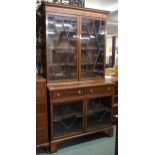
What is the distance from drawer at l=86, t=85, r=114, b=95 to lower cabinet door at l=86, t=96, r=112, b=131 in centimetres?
12

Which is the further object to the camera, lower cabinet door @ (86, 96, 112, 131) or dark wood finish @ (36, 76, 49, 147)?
lower cabinet door @ (86, 96, 112, 131)

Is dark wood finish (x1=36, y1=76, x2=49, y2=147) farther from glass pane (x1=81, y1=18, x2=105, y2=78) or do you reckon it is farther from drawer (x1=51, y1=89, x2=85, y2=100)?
glass pane (x1=81, y1=18, x2=105, y2=78)

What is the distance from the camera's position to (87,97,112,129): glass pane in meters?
2.78

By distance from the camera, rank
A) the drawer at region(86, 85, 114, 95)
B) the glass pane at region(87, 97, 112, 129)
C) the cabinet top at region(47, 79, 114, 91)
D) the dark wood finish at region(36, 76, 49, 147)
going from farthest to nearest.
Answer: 1. the glass pane at region(87, 97, 112, 129)
2. the drawer at region(86, 85, 114, 95)
3. the cabinet top at region(47, 79, 114, 91)
4. the dark wood finish at region(36, 76, 49, 147)

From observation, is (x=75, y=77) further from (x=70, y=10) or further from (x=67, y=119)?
(x=70, y=10)

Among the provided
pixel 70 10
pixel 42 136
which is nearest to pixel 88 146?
pixel 42 136

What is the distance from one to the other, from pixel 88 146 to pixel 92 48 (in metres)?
1.55

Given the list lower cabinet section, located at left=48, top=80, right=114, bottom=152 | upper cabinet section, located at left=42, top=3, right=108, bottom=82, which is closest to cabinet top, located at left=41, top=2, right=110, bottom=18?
upper cabinet section, located at left=42, top=3, right=108, bottom=82

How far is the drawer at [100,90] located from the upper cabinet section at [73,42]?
0.25m

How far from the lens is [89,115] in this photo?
2.77 meters

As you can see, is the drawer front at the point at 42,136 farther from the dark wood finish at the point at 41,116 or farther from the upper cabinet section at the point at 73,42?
the upper cabinet section at the point at 73,42
